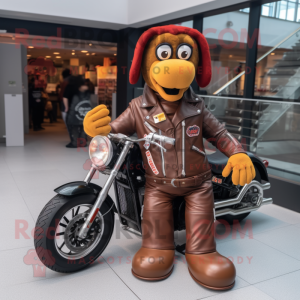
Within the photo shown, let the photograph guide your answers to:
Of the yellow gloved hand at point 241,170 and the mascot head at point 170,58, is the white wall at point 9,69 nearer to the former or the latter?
the mascot head at point 170,58

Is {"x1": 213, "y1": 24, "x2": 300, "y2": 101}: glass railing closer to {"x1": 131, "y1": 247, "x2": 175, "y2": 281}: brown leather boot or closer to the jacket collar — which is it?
the jacket collar

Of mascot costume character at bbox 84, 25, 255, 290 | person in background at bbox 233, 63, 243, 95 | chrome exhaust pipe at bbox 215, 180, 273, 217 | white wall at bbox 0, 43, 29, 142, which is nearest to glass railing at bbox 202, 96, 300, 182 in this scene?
person in background at bbox 233, 63, 243, 95

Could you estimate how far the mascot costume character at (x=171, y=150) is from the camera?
2.13 m

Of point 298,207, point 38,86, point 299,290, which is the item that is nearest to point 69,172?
point 298,207

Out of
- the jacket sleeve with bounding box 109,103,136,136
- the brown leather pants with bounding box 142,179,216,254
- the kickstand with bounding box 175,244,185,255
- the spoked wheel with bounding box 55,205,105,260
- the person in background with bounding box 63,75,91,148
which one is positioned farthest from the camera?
the person in background with bounding box 63,75,91,148

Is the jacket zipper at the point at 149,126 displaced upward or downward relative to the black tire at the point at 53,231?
upward

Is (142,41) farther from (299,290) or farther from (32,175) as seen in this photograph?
(32,175)

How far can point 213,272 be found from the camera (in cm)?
204

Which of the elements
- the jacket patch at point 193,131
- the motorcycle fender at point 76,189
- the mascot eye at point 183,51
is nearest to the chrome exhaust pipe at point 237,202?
the jacket patch at point 193,131

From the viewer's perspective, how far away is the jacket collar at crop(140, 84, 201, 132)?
223 cm

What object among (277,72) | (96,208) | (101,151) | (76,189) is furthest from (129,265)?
(277,72)

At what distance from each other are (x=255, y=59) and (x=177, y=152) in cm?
294

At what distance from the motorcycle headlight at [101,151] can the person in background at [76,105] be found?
4.56m

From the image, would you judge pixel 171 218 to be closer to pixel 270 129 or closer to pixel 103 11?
pixel 270 129
